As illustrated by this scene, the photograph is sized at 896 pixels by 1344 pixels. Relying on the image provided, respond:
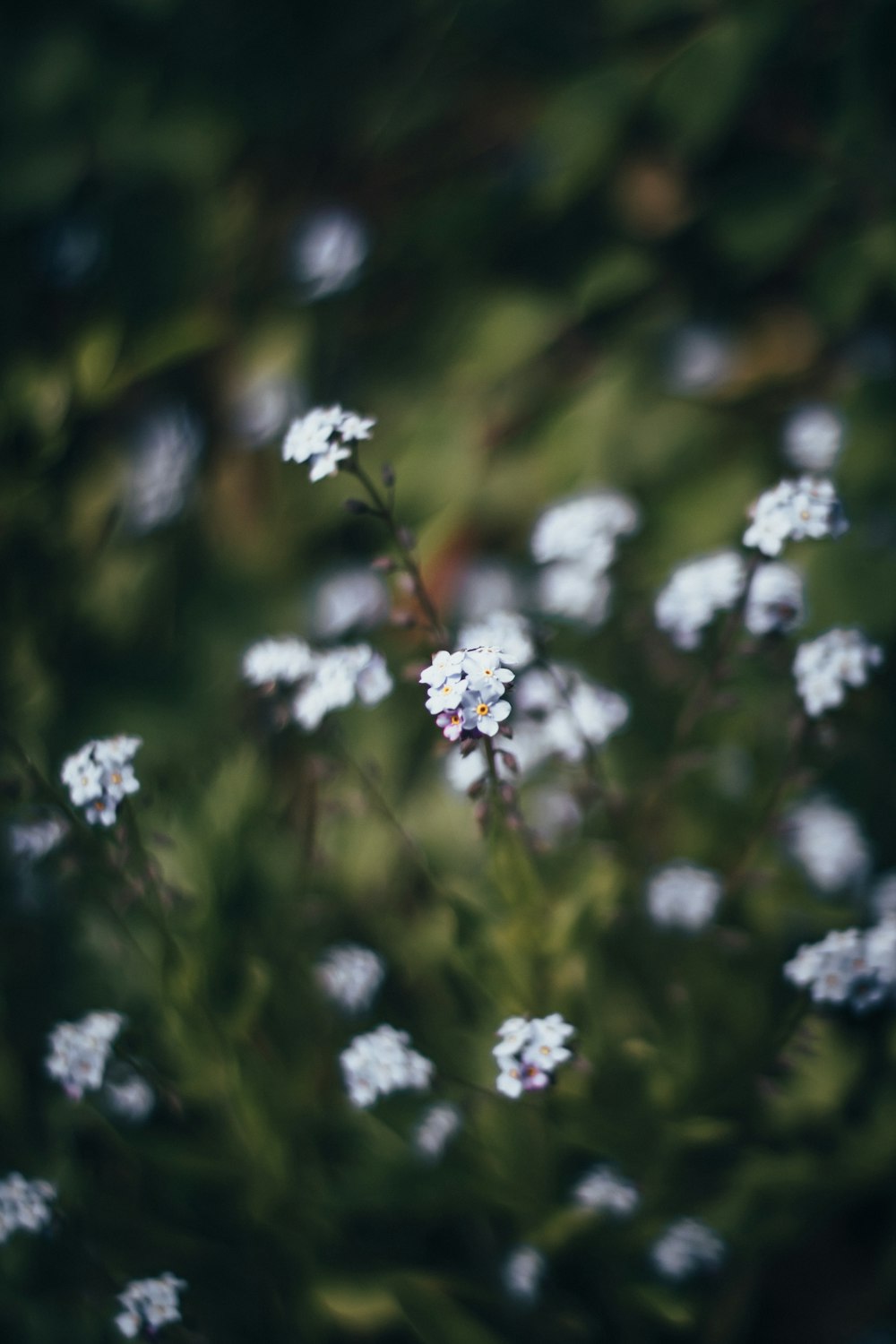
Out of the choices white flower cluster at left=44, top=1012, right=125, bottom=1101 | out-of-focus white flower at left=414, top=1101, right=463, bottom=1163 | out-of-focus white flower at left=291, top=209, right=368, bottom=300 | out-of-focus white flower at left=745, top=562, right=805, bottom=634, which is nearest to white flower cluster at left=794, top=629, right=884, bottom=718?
out-of-focus white flower at left=745, top=562, right=805, bottom=634

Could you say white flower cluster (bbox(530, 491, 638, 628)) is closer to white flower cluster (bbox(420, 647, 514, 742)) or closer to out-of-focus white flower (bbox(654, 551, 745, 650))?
out-of-focus white flower (bbox(654, 551, 745, 650))

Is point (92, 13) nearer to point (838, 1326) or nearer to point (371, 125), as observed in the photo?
point (371, 125)

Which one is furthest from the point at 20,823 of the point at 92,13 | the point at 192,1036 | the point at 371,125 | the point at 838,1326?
the point at 92,13

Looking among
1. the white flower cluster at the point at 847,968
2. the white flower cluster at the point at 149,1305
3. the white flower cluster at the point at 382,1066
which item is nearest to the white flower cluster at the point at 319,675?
the white flower cluster at the point at 382,1066

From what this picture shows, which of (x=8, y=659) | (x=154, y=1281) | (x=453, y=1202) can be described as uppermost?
(x=8, y=659)

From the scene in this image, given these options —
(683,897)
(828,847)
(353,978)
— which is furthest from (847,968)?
(353,978)

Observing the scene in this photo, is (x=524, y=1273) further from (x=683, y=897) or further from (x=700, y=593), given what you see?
(x=700, y=593)
